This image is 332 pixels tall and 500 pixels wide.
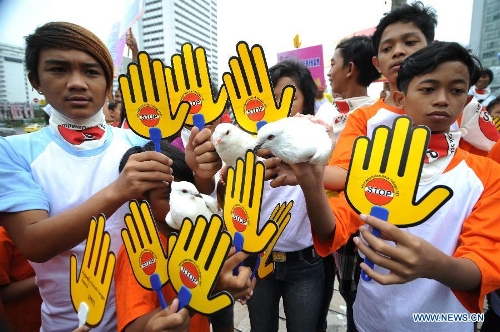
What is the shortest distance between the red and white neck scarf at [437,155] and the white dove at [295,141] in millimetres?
402

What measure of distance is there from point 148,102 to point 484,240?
93cm

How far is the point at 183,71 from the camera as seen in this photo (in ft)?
2.42

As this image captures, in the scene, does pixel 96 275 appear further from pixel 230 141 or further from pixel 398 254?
pixel 398 254

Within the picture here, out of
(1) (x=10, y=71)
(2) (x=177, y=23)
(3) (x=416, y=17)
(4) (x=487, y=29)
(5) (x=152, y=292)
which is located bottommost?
(5) (x=152, y=292)

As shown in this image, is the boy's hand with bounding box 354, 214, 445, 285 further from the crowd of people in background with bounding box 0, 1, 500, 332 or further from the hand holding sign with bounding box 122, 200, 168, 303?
the hand holding sign with bounding box 122, 200, 168, 303

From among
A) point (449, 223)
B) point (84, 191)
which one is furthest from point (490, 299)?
point (84, 191)

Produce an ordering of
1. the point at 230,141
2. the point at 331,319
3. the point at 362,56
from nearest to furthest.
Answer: the point at 230,141, the point at 362,56, the point at 331,319

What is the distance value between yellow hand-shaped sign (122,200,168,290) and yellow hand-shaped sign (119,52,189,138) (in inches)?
8.8

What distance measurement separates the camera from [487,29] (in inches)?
Result: 524

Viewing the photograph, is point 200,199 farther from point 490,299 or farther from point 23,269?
point 490,299

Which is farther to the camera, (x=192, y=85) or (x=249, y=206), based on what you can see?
(x=192, y=85)

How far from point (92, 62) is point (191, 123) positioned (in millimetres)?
410

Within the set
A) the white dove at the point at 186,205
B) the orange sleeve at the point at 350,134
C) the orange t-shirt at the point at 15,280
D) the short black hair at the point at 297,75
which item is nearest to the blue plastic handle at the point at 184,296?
the white dove at the point at 186,205

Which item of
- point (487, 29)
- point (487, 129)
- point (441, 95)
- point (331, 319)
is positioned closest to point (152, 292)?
point (441, 95)
